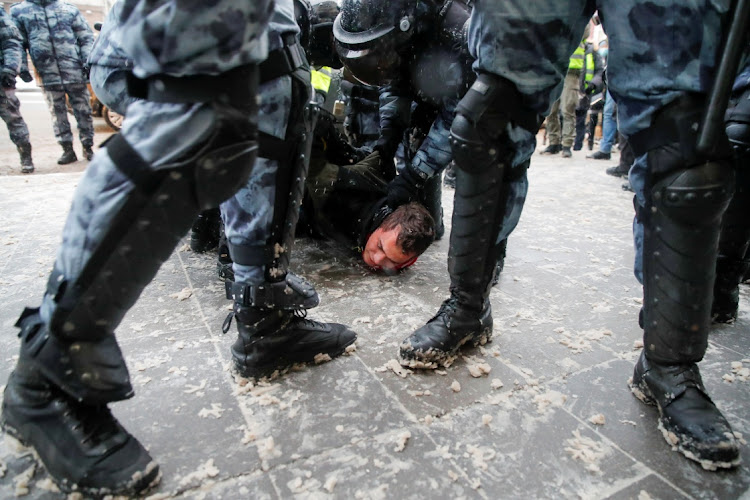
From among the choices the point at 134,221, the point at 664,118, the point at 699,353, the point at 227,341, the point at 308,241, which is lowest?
the point at 308,241

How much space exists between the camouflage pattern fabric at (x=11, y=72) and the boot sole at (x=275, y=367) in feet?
19.1

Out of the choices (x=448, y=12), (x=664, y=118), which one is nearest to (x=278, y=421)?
(x=664, y=118)

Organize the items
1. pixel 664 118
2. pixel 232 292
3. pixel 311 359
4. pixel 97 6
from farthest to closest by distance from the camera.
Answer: pixel 97 6 → pixel 311 359 → pixel 232 292 → pixel 664 118

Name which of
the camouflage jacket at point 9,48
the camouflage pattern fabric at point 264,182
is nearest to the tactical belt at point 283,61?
the camouflage pattern fabric at point 264,182

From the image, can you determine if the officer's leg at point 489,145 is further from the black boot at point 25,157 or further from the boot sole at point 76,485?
the black boot at point 25,157

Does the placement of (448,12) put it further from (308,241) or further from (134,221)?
(134,221)

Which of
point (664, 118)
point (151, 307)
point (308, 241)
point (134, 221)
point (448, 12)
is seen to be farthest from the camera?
point (308, 241)

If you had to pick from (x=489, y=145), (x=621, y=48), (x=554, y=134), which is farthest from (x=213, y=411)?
(x=554, y=134)

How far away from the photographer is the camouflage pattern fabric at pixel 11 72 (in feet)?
18.5

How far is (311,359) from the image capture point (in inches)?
60.0

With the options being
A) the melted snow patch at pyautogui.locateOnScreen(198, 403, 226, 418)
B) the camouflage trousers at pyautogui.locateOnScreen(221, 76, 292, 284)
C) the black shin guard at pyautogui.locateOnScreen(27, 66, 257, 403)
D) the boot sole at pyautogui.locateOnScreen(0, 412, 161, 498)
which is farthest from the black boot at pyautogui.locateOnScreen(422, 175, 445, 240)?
the boot sole at pyautogui.locateOnScreen(0, 412, 161, 498)

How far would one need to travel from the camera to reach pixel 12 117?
5.71 m

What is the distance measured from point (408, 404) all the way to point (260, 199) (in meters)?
0.71

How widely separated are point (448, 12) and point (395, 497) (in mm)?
2103
